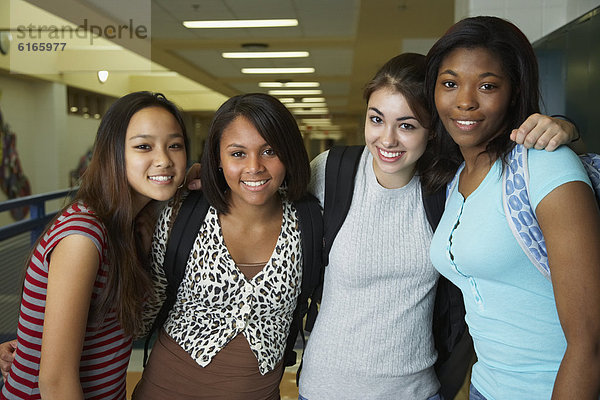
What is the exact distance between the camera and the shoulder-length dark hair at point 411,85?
5.16ft

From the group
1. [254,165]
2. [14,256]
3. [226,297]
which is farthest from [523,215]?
[14,256]

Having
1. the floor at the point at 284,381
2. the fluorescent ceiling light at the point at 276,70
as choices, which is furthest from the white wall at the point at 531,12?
the fluorescent ceiling light at the point at 276,70

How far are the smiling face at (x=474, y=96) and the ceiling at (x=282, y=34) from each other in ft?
12.5

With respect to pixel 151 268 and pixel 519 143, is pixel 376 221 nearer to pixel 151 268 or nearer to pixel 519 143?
pixel 519 143

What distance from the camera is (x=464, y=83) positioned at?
1334 millimetres

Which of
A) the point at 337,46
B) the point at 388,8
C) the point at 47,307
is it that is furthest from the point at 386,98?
the point at 337,46

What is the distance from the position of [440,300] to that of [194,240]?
0.82 metres

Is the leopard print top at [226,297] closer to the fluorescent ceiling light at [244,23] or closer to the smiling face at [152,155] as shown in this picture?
the smiling face at [152,155]

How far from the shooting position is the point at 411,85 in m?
1.57

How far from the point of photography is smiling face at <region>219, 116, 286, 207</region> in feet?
5.42

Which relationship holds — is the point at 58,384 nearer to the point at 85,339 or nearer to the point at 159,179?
the point at 85,339

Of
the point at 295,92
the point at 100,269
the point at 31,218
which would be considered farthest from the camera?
the point at 295,92

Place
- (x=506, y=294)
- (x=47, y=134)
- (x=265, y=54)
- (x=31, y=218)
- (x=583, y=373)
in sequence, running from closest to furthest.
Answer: (x=583, y=373) < (x=506, y=294) < (x=31, y=218) < (x=265, y=54) < (x=47, y=134)

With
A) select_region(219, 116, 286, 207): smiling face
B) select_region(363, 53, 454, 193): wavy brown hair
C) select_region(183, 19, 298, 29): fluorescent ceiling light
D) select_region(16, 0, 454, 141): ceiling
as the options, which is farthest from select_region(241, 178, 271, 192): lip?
select_region(183, 19, 298, 29): fluorescent ceiling light
